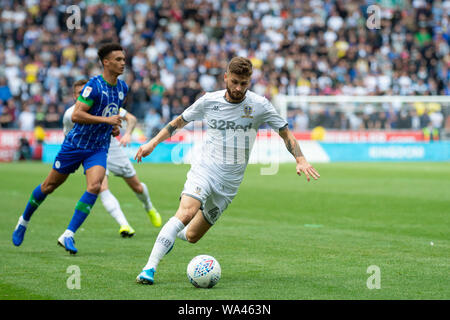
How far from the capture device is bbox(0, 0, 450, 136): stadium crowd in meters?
31.4

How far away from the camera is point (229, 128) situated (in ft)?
23.8

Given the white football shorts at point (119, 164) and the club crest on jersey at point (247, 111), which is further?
the white football shorts at point (119, 164)

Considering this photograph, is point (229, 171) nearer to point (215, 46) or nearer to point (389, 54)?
point (215, 46)

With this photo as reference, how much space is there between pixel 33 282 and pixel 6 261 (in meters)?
1.42

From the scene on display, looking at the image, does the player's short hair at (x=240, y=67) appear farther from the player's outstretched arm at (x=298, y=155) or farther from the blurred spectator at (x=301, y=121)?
the blurred spectator at (x=301, y=121)

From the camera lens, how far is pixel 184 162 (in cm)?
2995

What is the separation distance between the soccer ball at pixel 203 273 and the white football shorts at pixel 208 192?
26.9 inches

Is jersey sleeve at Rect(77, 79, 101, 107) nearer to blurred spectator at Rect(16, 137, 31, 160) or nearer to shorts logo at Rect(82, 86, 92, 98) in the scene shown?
shorts logo at Rect(82, 86, 92, 98)

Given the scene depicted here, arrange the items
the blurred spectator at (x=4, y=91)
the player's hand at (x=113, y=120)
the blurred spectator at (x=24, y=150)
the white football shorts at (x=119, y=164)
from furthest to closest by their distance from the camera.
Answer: the blurred spectator at (x=4, y=91)
the blurred spectator at (x=24, y=150)
the white football shorts at (x=119, y=164)
the player's hand at (x=113, y=120)

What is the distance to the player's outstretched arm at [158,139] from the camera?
693 centimetres

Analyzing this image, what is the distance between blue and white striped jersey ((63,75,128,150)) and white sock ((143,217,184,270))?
7.91 feet

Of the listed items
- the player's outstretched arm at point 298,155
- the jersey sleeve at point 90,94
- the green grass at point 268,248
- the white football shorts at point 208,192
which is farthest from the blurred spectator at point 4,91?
the player's outstretched arm at point 298,155
